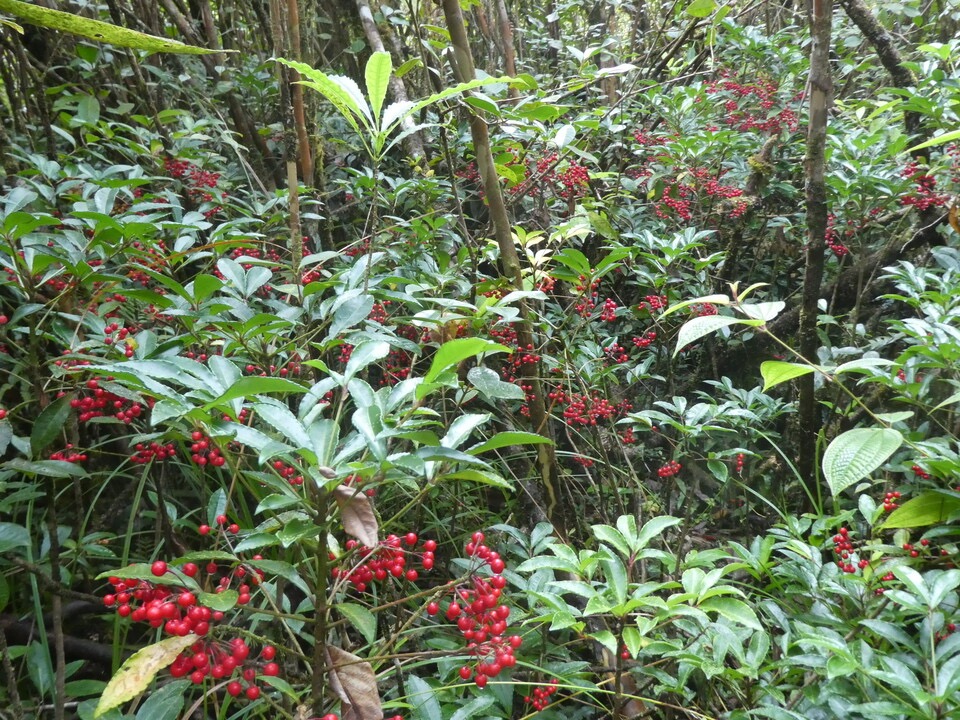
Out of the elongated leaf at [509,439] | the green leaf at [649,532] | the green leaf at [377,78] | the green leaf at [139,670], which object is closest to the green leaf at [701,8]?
the green leaf at [377,78]

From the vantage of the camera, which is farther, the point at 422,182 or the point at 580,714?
the point at 422,182

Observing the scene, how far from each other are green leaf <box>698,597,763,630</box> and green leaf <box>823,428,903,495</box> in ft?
0.72

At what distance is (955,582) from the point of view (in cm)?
94

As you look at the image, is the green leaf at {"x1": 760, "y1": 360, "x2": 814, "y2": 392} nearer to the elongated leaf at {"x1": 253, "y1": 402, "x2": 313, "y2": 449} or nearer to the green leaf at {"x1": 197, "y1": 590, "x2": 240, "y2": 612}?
the elongated leaf at {"x1": 253, "y1": 402, "x2": 313, "y2": 449}

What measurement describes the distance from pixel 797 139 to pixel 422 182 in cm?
184

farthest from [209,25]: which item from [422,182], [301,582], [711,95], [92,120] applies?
[301,582]

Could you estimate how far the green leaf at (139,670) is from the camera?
66 centimetres

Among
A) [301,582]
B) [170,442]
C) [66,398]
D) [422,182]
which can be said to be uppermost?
[422,182]

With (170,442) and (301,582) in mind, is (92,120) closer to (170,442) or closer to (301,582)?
(170,442)

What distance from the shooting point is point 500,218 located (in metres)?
1.41

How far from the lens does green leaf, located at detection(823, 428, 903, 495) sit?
83 centimetres

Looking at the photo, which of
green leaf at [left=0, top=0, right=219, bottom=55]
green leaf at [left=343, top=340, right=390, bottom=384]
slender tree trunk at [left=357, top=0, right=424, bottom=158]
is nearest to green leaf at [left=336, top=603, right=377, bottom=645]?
green leaf at [left=343, top=340, right=390, bottom=384]

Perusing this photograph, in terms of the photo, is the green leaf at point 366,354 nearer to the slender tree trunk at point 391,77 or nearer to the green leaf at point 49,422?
the green leaf at point 49,422

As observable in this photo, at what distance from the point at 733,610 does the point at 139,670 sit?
794 mm
